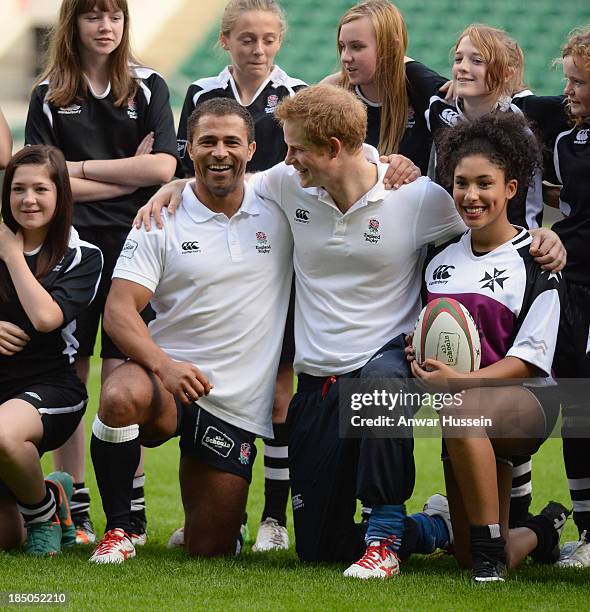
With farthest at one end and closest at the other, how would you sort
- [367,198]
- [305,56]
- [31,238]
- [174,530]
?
1. [305,56]
2. [174,530]
3. [31,238]
4. [367,198]

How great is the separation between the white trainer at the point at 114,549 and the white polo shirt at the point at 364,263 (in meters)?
0.95

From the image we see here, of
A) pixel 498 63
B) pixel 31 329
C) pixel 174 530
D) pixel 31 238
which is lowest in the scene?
pixel 174 530

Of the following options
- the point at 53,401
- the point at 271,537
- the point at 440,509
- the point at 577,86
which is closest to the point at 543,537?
the point at 440,509

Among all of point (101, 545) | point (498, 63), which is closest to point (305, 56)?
point (498, 63)

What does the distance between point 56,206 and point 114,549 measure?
1.39 metres

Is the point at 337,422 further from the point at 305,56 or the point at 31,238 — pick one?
the point at 305,56

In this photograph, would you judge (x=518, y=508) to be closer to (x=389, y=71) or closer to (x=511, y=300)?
(x=511, y=300)

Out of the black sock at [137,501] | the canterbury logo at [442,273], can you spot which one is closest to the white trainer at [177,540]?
the black sock at [137,501]

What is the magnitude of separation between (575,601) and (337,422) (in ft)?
3.58

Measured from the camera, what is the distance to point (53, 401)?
14.3 ft

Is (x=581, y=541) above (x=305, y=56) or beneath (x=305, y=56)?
beneath

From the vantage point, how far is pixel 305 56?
52.9ft

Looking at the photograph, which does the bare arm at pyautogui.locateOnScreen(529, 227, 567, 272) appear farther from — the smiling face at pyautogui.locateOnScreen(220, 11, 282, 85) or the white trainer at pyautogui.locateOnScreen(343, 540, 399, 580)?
the smiling face at pyautogui.locateOnScreen(220, 11, 282, 85)

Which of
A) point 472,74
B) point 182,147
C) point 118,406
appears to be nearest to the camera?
point 118,406
